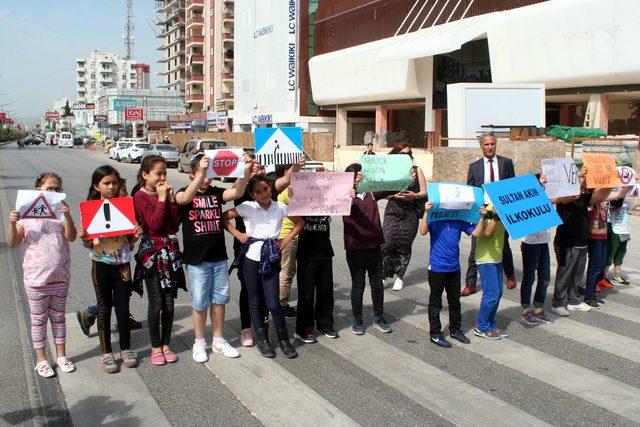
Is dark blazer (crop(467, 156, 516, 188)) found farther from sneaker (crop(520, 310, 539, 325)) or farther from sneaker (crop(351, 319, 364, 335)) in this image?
sneaker (crop(351, 319, 364, 335))

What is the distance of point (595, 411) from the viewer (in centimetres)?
454

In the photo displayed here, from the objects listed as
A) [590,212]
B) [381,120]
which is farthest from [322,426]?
[381,120]

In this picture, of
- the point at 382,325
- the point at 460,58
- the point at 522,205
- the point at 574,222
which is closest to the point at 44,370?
the point at 382,325

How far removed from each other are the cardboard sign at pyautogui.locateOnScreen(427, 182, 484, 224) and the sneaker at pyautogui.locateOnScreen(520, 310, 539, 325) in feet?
4.39

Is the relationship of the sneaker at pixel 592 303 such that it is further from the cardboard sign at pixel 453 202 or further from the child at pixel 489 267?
the cardboard sign at pixel 453 202

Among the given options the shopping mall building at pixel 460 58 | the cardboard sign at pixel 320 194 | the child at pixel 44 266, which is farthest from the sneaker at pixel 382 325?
the shopping mall building at pixel 460 58

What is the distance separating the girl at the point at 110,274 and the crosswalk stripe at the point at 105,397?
149mm

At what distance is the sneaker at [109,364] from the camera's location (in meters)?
5.23

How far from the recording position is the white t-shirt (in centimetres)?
559

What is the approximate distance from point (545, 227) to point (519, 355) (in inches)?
53.0

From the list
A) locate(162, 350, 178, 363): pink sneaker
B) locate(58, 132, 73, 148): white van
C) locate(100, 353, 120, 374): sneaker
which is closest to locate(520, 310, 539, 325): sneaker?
locate(162, 350, 178, 363): pink sneaker

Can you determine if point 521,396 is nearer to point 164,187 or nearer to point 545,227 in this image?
point 545,227

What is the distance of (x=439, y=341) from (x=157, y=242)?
2772 millimetres

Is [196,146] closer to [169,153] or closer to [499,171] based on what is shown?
[169,153]
